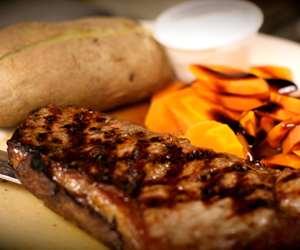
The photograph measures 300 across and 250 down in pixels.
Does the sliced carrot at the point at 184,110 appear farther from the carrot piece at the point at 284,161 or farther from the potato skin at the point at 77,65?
the carrot piece at the point at 284,161

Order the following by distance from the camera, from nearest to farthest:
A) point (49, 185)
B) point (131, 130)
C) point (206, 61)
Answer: point (49, 185)
point (131, 130)
point (206, 61)

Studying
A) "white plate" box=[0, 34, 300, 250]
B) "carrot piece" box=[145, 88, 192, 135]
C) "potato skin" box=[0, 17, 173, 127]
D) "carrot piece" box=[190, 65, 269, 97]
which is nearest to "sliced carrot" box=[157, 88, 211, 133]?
"carrot piece" box=[145, 88, 192, 135]

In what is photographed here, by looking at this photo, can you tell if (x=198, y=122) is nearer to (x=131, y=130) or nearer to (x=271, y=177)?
(x=131, y=130)

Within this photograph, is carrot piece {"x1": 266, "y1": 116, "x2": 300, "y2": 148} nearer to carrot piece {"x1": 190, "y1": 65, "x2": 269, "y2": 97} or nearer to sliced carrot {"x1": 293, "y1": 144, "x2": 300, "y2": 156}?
sliced carrot {"x1": 293, "y1": 144, "x2": 300, "y2": 156}

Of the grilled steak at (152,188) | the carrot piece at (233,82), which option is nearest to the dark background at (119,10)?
the carrot piece at (233,82)

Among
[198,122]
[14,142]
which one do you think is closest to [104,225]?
[14,142]

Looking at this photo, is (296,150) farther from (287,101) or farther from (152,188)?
(152,188)
